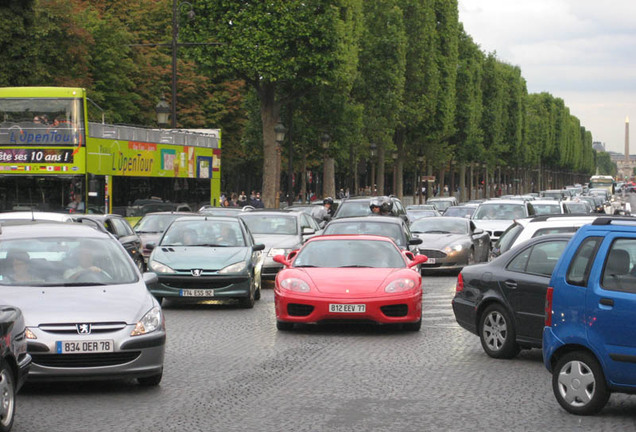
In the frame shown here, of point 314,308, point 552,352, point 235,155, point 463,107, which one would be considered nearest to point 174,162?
point 314,308

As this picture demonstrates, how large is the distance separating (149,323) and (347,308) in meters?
5.08

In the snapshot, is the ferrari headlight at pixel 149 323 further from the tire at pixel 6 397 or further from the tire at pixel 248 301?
the tire at pixel 248 301

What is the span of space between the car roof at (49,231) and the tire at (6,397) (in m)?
3.17

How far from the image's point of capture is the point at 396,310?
1527 centimetres

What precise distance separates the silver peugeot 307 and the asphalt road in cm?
30

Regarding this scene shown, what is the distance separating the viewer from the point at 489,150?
108000 millimetres

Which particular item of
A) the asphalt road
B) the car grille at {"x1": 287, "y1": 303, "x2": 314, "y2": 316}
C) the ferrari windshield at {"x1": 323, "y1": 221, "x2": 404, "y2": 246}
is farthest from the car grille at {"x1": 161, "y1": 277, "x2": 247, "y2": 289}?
the ferrari windshield at {"x1": 323, "y1": 221, "x2": 404, "y2": 246}

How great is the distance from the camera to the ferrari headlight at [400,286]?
50.1ft

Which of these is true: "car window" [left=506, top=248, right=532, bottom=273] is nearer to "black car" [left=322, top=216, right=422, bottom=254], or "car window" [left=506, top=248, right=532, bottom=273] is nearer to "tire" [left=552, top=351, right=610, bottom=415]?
"tire" [left=552, top=351, right=610, bottom=415]

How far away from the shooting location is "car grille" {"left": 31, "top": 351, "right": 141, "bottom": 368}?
9.80 m

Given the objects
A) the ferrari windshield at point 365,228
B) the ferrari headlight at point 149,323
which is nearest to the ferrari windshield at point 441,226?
the ferrari windshield at point 365,228

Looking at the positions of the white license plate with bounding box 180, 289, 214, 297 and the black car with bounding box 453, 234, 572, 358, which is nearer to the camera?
the black car with bounding box 453, 234, 572, 358

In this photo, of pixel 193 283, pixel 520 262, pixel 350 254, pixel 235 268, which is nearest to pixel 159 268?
pixel 193 283

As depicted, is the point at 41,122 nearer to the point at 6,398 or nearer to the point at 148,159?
the point at 148,159
